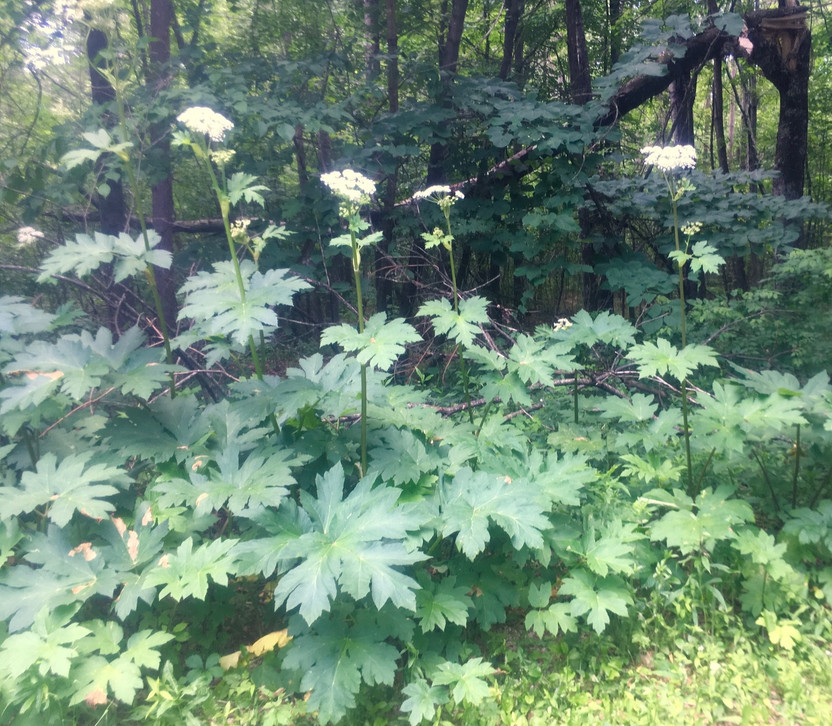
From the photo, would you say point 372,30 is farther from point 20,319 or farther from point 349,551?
point 349,551

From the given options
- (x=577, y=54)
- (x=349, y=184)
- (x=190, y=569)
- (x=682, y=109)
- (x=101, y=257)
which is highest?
(x=577, y=54)

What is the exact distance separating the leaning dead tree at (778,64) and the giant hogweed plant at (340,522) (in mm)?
4108

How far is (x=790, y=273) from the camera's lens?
3779 millimetres

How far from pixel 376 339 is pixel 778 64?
18.9ft

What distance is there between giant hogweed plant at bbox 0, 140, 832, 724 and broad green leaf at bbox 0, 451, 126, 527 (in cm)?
1

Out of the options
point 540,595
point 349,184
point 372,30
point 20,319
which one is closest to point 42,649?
point 20,319

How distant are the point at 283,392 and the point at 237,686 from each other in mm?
1208

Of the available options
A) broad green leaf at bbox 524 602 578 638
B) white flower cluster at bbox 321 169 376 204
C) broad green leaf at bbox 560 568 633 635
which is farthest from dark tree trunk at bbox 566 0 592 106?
broad green leaf at bbox 524 602 578 638

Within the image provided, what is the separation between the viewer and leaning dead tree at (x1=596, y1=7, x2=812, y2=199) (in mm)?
4988

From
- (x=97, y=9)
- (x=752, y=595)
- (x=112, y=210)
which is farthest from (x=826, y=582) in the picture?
(x=112, y=210)

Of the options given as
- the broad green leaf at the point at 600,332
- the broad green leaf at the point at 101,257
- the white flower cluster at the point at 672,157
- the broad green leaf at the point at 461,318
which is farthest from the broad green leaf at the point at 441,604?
the white flower cluster at the point at 672,157

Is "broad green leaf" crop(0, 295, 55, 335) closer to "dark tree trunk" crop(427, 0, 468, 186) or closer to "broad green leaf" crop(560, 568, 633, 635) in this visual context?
"broad green leaf" crop(560, 568, 633, 635)

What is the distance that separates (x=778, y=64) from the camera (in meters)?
5.12

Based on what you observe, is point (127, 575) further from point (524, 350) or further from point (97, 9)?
point (97, 9)
